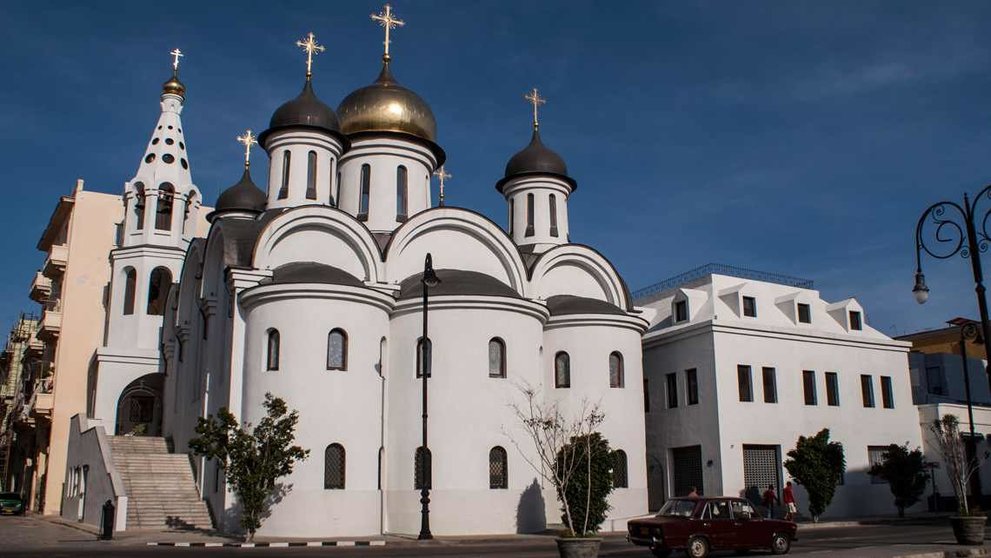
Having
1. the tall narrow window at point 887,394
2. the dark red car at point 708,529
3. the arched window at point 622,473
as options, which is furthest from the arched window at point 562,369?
the tall narrow window at point 887,394

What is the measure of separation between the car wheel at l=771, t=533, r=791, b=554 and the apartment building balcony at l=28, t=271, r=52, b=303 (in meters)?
38.7

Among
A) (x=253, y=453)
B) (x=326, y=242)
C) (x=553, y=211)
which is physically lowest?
(x=253, y=453)

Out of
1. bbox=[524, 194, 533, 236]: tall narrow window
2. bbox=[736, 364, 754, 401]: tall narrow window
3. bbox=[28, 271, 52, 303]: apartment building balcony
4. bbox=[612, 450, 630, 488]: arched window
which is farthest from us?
bbox=[28, 271, 52, 303]: apartment building balcony

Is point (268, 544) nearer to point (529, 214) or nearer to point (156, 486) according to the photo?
point (156, 486)

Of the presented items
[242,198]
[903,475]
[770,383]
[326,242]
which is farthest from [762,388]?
[242,198]

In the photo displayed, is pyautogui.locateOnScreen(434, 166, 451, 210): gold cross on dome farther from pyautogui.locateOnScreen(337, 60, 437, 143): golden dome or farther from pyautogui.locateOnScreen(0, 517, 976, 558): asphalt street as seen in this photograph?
pyautogui.locateOnScreen(0, 517, 976, 558): asphalt street

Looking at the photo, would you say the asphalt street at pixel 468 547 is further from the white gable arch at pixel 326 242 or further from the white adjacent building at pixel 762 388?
the white gable arch at pixel 326 242

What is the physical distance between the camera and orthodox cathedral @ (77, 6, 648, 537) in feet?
79.6

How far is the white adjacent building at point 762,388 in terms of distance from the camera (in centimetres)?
3095

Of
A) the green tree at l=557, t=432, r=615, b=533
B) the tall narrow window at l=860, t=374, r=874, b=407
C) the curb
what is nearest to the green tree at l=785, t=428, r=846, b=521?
the tall narrow window at l=860, t=374, r=874, b=407

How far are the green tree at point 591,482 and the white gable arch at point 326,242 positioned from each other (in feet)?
27.0

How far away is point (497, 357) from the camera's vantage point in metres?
26.2

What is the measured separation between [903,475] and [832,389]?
12.3ft

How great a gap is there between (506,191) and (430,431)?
13098 mm
